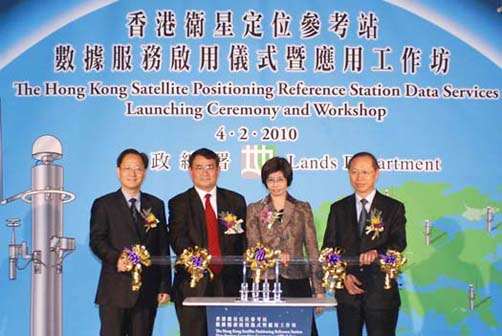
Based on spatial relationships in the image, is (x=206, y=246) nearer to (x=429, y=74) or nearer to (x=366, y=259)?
(x=366, y=259)

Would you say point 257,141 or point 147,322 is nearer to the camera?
point 147,322

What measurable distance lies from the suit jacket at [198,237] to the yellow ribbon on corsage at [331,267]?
0.59 m

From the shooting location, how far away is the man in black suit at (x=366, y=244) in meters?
5.22

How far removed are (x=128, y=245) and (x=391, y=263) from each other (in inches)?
65.4

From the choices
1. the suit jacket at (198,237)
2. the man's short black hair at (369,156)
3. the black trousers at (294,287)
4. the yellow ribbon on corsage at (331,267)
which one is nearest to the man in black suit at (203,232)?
the suit jacket at (198,237)

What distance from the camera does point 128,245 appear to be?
525cm

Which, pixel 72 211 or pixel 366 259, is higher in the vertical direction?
pixel 72 211

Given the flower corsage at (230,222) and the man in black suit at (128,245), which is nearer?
the man in black suit at (128,245)

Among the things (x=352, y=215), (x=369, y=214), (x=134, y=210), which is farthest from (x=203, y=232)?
(x=369, y=214)

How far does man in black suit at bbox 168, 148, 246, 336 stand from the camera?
525 centimetres

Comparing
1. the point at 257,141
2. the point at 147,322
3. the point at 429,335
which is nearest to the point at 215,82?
the point at 257,141

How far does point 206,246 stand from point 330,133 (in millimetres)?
1151

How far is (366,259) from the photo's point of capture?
5199 mm

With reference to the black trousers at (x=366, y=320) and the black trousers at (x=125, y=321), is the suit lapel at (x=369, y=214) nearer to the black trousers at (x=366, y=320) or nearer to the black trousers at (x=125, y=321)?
the black trousers at (x=366, y=320)
